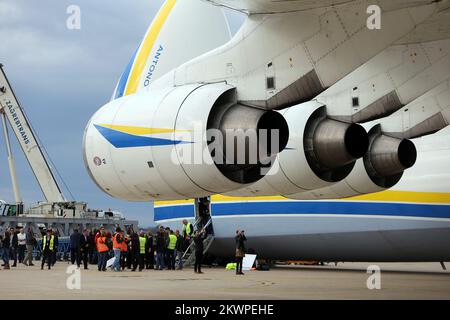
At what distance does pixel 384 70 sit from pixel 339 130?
1.50 metres

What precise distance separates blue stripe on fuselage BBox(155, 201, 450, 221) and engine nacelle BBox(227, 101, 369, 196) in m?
6.43

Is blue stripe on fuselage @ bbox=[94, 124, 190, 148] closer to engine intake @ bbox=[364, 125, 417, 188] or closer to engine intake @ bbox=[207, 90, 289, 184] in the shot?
engine intake @ bbox=[207, 90, 289, 184]

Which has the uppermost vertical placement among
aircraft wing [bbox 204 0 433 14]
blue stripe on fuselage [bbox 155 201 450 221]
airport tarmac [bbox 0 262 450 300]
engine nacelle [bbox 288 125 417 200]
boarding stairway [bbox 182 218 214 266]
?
aircraft wing [bbox 204 0 433 14]

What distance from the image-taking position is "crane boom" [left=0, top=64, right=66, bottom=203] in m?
43.3

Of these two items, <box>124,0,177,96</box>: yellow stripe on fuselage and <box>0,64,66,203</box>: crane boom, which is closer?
<box>124,0,177,96</box>: yellow stripe on fuselage

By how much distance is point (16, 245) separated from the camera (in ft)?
89.2

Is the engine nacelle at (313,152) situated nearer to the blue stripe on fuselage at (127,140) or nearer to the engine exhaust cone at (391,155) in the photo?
the engine exhaust cone at (391,155)

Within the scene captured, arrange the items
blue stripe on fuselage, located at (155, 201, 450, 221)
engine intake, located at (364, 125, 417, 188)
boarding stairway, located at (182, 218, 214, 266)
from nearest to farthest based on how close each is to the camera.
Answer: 1. engine intake, located at (364, 125, 417, 188)
2. blue stripe on fuselage, located at (155, 201, 450, 221)
3. boarding stairway, located at (182, 218, 214, 266)

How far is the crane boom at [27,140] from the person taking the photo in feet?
142

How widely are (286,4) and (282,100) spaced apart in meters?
1.64

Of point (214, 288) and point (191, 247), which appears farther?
point (191, 247)

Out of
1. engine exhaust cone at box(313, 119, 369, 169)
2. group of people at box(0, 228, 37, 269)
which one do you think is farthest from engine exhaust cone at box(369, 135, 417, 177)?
group of people at box(0, 228, 37, 269)

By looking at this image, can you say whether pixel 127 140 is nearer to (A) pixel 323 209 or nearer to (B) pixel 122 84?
(B) pixel 122 84

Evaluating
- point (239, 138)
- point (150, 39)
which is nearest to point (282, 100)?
point (239, 138)
